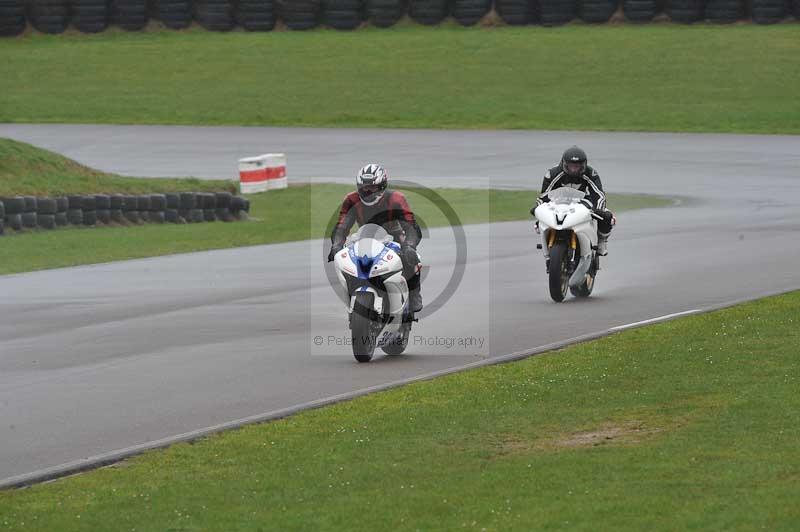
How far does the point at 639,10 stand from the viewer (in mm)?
46500

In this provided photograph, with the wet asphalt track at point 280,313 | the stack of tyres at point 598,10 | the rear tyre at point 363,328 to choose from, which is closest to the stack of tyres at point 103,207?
the wet asphalt track at point 280,313

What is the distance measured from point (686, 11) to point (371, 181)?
118ft

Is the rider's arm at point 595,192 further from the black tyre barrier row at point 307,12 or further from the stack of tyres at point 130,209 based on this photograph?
the black tyre barrier row at point 307,12

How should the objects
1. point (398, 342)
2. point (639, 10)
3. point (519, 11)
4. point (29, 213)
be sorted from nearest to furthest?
1. point (398, 342)
2. point (29, 213)
3. point (639, 10)
4. point (519, 11)

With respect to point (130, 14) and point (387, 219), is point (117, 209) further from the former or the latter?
point (130, 14)

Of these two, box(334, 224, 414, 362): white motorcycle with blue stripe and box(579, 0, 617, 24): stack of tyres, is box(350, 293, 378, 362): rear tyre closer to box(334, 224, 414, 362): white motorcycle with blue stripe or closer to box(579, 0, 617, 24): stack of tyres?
box(334, 224, 414, 362): white motorcycle with blue stripe

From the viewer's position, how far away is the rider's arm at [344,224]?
11781 mm

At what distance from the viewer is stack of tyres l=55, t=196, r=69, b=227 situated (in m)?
22.8

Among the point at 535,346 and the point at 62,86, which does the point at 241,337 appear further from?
the point at 62,86

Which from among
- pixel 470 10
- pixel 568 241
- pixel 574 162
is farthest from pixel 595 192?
pixel 470 10

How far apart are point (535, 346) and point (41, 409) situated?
4064 mm

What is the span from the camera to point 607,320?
44.6ft

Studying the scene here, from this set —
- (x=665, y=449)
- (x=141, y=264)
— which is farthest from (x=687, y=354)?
(x=141, y=264)

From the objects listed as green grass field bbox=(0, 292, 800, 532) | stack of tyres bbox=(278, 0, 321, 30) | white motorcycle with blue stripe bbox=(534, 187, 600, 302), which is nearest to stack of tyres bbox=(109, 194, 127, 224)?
white motorcycle with blue stripe bbox=(534, 187, 600, 302)
